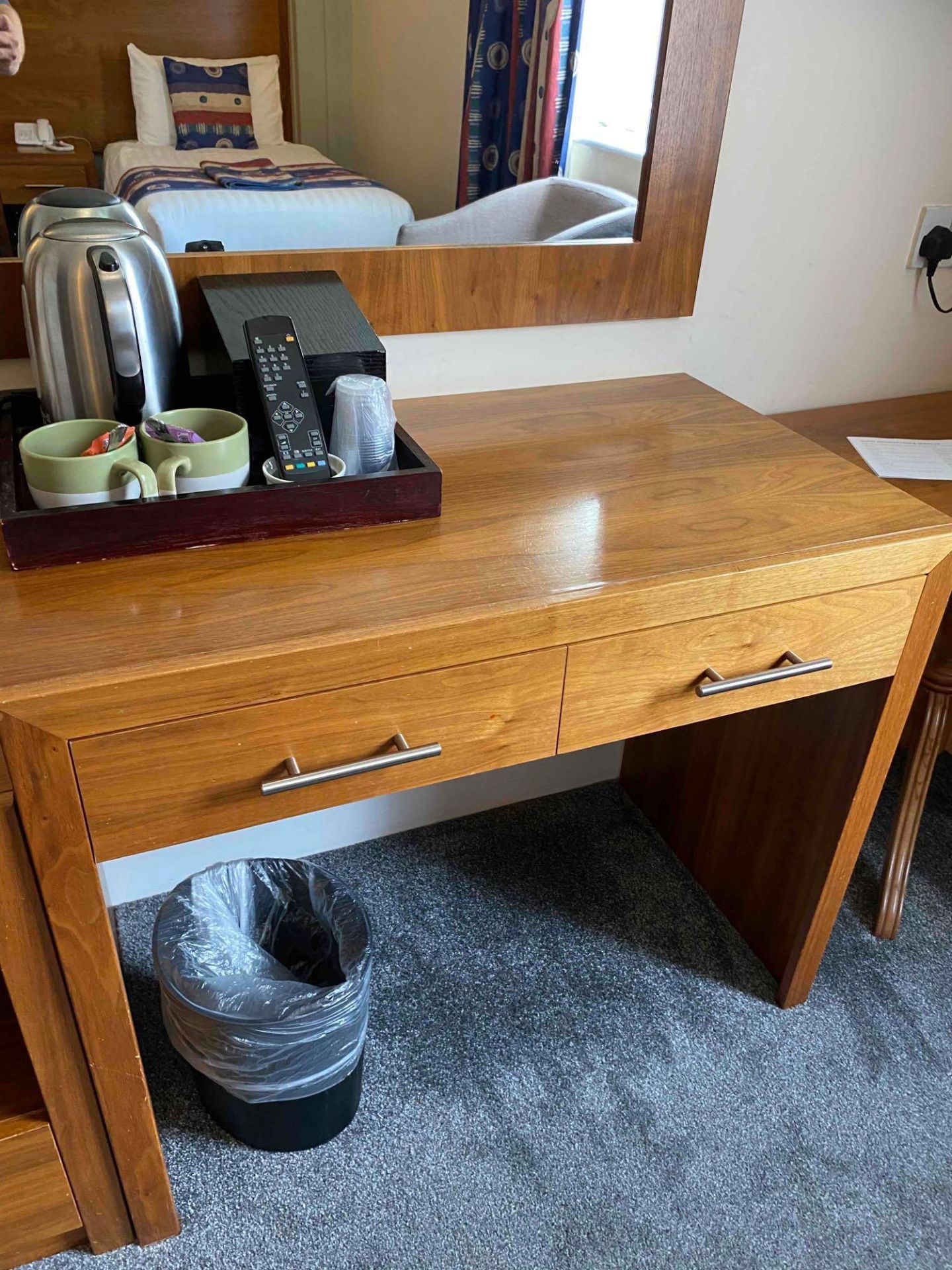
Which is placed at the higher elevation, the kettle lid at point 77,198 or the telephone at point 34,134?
the telephone at point 34,134

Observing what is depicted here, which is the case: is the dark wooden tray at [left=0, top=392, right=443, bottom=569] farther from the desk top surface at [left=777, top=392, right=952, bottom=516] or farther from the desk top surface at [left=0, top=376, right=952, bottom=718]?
the desk top surface at [left=777, top=392, right=952, bottom=516]

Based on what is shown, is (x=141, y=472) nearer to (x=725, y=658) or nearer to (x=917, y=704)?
(x=725, y=658)

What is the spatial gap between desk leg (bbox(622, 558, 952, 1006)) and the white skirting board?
163 millimetres

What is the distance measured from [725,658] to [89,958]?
28.4 inches

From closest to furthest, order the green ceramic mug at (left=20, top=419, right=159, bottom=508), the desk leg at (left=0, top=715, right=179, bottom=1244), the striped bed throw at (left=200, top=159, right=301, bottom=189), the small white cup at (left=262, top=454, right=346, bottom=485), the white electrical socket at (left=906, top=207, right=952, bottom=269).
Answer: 1. the desk leg at (left=0, top=715, right=179, bottom=1244)
2. the green ceramic mug at (left=20, top=419, right=159, bottom=508)
3. the small white cup at (left=262, top=454, right=346, bottom=485)
4. the striped bed throw at (left=200, top=159, right=301, bottom=189)
5. the white electrical socket at (left=906, top=207, right=952, bottom=269)

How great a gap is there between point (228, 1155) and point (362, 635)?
0.83m

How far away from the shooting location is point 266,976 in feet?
4.21

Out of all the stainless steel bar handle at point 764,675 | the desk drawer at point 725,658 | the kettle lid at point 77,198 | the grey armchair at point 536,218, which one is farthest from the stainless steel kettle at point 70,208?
the stainless steel bar handle at point 764,675

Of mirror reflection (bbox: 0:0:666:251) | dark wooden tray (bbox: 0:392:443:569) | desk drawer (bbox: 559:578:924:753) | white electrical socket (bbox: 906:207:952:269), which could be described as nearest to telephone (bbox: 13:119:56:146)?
mirror reflection (bbox: 0:0:666:251)

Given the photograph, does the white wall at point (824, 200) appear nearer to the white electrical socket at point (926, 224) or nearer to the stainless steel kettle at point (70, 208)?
the white electrical socket at point (926, 224)

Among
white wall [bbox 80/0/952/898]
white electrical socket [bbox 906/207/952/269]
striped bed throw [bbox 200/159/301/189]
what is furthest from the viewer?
white electrical socket [bbox 906/207/952/269]

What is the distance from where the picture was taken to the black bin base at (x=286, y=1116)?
1.23m

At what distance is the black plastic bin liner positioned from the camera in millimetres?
1154

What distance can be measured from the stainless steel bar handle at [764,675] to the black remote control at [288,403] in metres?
0.47
